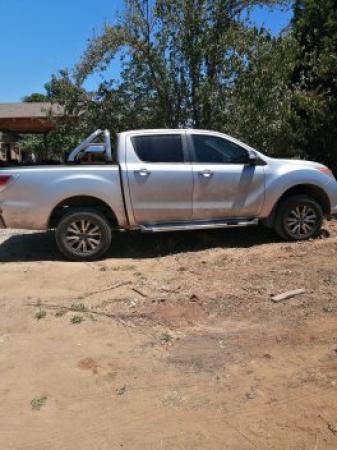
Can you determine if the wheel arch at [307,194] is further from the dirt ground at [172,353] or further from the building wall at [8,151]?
the building wall at [8,151]

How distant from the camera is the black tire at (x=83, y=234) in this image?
24.7ft

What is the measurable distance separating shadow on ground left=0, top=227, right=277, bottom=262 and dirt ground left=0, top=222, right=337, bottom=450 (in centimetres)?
52

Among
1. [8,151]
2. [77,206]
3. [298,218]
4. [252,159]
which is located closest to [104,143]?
[77,206]

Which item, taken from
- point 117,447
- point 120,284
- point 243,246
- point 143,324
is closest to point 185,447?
point 117,447

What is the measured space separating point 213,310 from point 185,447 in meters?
2.28

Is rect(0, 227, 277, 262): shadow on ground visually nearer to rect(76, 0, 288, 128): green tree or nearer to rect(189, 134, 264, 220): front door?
rect(189, 134, 264, 220): front door

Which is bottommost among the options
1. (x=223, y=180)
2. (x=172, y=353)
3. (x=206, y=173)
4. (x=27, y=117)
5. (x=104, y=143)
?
(x=172, y=353)

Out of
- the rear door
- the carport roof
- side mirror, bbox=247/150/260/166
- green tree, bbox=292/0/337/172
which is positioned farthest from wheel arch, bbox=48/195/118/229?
the carport roof

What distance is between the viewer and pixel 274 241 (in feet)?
27.7

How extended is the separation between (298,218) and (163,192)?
6.72 feet

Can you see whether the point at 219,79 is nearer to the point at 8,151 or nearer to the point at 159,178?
the point at 159,178

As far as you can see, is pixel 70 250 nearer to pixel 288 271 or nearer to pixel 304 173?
pixel 288 271

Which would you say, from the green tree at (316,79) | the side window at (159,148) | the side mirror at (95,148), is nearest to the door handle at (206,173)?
the side window at (159,148)

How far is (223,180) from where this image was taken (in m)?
7.90
